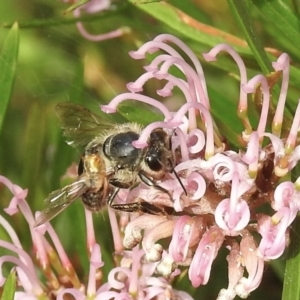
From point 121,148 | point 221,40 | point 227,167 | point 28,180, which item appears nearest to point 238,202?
point 227,167

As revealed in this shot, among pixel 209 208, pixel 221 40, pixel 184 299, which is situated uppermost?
pixel 221 40

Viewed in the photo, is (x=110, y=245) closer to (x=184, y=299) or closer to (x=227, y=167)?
(x=184, y=299)

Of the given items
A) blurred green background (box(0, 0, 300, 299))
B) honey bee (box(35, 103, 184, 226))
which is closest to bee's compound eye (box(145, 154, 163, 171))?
honey bee (box(35, 103, 184, 226))

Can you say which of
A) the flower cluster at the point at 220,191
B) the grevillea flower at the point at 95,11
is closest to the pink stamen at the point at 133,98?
the flower cluster at the point at 220,191

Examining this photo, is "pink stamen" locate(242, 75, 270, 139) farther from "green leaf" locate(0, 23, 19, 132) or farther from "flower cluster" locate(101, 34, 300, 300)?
"green leaf" locate(0, 23, 19, 132)

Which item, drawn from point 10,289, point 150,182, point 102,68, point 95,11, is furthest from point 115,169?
point 102,68

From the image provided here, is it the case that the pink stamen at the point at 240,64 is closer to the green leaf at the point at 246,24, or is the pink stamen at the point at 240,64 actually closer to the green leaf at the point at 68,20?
the green leaf at the point at 246,24

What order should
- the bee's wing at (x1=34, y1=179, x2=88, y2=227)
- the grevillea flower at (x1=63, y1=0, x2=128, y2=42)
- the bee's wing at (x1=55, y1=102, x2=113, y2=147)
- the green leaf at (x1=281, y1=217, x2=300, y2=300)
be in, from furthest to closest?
1. the grevillea flower at (x1=63, y1=0, x2=128, y2=42)
2. the bee's wing at (x1=55, y1=102, x2=113, y2=147)
3. the bee's wing at (x1=34, y1=179, x2=88, y2=227)
4. the green leaf at (x1=281, y1=217, x2=300, y2=300)
